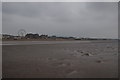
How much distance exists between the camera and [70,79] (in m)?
4.80

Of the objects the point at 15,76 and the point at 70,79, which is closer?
the point at 70,79

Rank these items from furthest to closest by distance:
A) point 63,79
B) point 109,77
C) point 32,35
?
1. point 32,35
2. point 109,77
3. point 63,79

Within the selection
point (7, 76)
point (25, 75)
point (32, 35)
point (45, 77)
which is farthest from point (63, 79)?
point (32, 35)

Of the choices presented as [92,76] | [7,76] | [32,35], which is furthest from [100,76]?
[32,35]

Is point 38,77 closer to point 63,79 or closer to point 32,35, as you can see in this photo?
point 63,79

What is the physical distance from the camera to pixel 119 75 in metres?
5.34

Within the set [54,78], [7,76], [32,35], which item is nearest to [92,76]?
[54,78]

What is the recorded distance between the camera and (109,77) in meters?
5.19

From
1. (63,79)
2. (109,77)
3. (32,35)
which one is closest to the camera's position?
(63,79)

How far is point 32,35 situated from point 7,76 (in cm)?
7687

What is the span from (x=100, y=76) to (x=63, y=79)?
1.38 m

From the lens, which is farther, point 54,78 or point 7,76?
point 7,76

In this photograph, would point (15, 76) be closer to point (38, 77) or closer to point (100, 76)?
point (38, 77)

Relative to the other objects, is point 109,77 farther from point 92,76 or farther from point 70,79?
point 70,79
